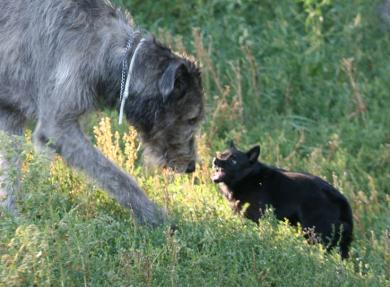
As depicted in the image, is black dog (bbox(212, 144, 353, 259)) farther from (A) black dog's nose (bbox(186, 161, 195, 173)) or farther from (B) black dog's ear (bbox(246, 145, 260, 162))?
(A) black dog's nose (bbox(186, 161, 195, 173))

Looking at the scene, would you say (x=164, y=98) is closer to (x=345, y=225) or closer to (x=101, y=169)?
(x=101, y=169)

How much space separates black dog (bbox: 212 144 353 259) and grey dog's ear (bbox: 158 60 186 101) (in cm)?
77

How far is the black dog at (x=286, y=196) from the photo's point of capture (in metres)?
7.76

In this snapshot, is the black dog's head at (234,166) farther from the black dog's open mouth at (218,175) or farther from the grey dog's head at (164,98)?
the grey dog's head at (164,98)

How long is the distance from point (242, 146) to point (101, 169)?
233cm

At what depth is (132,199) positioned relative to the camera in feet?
24.9

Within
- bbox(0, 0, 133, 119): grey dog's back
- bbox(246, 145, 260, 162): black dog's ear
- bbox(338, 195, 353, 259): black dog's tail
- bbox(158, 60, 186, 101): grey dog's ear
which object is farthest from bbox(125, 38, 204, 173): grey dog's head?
bbox(338, 195, 353, 259): black dog's tail

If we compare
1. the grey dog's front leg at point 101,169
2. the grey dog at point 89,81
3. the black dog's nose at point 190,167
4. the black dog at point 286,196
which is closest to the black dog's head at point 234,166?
the black dog at point 286,196

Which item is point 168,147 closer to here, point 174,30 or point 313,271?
point 313,271

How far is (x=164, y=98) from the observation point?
308 inches

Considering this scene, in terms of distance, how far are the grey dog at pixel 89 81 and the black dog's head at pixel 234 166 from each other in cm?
35

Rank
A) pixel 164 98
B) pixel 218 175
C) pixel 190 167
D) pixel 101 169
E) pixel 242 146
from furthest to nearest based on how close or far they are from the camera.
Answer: pixel 242 146 → pixel 190 167 → pixel 218 175 → pixel 164 98 → pixel 101 169

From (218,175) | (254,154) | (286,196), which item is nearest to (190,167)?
(218,175)

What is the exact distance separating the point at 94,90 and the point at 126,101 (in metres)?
0.27
